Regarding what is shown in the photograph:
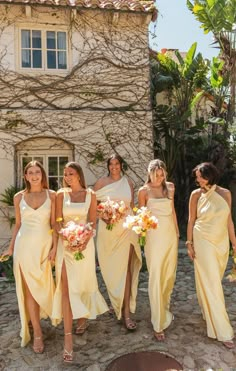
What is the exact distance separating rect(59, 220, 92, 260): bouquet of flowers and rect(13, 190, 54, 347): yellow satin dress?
34cm

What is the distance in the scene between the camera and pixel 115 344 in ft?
14.6

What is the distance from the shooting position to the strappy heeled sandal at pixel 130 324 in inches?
186

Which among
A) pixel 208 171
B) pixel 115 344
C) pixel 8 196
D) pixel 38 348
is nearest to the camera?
pixel 38 348

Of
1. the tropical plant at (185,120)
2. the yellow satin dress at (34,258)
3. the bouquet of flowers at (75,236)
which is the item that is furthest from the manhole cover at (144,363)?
the tropical plant at (185,120)

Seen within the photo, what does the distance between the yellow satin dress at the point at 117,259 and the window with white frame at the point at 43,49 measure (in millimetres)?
5330

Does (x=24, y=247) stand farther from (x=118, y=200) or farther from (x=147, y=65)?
(x=147, y=65)

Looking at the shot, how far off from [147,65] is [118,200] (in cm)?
557

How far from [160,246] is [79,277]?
3.53 ft

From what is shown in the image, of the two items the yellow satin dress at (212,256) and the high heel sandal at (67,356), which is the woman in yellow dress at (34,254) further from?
the yellow satin dress at (212,256)

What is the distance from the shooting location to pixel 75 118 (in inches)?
360

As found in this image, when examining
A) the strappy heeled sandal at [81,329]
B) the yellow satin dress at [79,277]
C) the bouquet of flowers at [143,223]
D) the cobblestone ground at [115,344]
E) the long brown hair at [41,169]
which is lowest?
A: the cobblestone ground at [115,344]

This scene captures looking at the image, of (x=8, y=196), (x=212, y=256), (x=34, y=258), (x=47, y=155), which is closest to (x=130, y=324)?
(x=212, y=256)

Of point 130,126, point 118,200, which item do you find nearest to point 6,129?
point 130,126

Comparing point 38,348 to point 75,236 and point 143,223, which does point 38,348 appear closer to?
point 75,236
